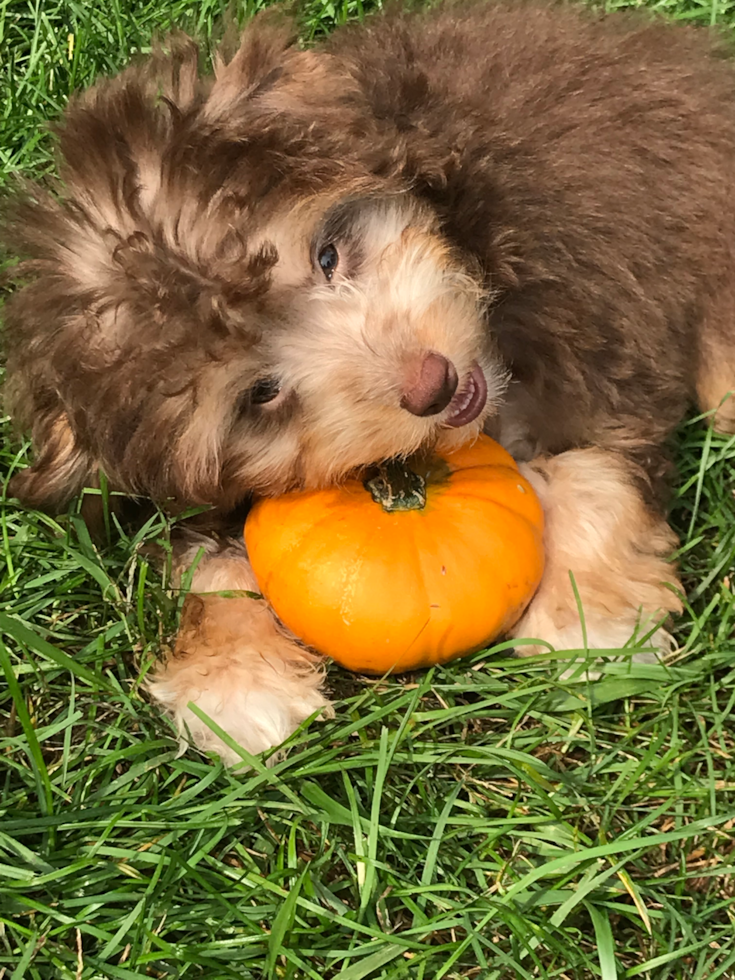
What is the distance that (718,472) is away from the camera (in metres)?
2.42

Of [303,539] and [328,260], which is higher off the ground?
[328,260]

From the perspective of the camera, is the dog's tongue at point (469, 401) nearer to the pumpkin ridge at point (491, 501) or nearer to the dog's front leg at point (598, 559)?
the pumpkin ridge at point (491, 501)

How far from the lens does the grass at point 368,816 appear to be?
1.75 metres

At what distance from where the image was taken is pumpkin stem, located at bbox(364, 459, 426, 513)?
196 cm

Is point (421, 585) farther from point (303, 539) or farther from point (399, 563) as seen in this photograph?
point (303, 539)

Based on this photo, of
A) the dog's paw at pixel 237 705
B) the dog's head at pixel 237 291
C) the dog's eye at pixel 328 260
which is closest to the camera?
the dog's head at pixel 237 291

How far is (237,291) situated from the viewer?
5.51 feet

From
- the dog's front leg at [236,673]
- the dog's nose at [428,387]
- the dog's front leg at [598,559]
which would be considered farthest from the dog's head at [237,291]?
the dog's front leg at [598,559]

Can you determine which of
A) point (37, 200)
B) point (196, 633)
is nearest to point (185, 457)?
point (196, 633)

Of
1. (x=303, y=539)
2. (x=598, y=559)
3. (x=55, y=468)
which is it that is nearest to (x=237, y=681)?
(x=303, y=539)

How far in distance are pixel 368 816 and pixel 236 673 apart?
1.32 feet

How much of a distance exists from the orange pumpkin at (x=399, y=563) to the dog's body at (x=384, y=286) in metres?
0.11

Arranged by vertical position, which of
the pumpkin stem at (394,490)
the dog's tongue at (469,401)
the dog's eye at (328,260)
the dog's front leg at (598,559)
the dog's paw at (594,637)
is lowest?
the dog's paw at (594,637)

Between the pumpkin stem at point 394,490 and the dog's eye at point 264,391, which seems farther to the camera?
the pumpkin stem at point 394,490
